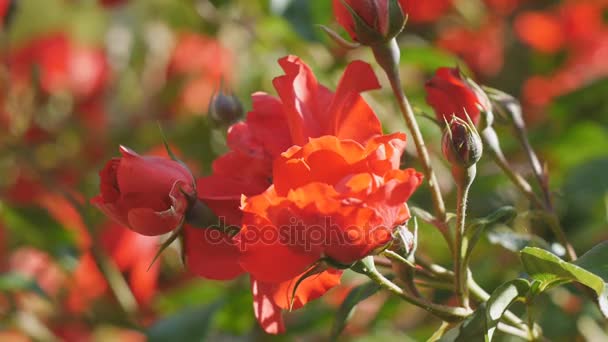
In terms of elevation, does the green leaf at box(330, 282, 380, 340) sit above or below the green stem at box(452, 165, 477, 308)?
below

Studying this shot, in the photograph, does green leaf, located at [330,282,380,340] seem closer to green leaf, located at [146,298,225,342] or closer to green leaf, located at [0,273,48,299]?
green leaf, located at [146,298,225,342]

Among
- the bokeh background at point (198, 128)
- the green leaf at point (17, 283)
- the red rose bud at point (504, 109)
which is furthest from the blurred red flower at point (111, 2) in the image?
the red rose bud at point (504, 109)

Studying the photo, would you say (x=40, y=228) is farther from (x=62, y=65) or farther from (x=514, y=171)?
(x=514, y=171)

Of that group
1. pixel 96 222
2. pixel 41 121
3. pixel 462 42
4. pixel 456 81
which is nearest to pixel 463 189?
pixel 456 81

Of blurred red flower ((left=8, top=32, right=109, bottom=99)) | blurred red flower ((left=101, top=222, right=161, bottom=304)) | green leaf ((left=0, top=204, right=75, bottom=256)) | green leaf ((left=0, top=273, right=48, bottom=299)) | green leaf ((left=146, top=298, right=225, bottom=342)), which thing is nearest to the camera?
green leaf ((left=146, top=298, right=225, bottom=342))

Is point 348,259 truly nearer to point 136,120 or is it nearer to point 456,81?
point 456,81

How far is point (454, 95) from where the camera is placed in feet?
2.06

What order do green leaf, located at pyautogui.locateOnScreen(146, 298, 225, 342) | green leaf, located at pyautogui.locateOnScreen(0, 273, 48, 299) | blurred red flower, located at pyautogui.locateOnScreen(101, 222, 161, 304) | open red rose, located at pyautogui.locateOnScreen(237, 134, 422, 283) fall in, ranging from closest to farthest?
open red rose, located at pyautogui.locateOnScreen(237, 134, 422, 283) < green leaf, located at pyautogui.locateOnScreen(146, 298, 225, 342) < green leaf, located at pyautogui.locateOnScreen(0, 273, 48, 299) < blurred red flower, located at pyautogui.locateOnScreen(101, 222, 161, 304)

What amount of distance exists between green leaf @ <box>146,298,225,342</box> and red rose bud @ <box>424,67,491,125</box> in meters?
0.37

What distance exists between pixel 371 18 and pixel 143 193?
0.63ft

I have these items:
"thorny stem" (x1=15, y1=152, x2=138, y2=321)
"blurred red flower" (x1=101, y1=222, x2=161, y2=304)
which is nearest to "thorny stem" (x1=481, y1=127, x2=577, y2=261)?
"thorny stem" (x1=15, y1=152, x2=138, y2=321)

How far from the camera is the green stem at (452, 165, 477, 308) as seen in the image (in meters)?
0.57

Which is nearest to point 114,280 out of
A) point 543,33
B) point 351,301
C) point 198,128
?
point 198,128

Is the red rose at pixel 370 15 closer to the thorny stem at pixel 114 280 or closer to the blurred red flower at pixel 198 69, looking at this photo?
the thorny stem at pixel 114 280
